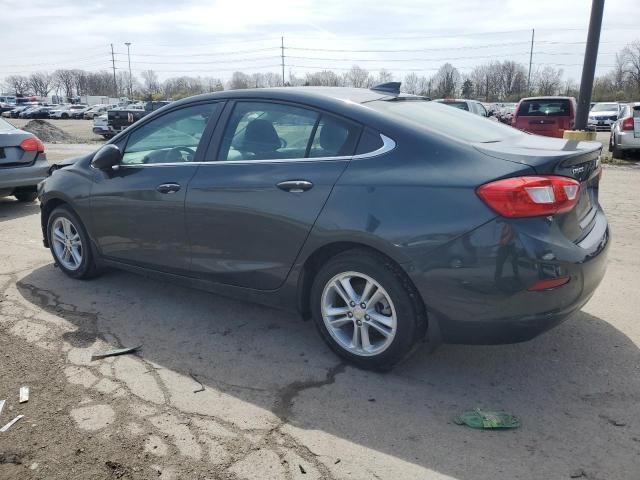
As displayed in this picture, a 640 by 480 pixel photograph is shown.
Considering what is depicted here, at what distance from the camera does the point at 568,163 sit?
300 cm

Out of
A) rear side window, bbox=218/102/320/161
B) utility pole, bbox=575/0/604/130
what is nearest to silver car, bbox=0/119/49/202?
rear side window, bbox=218/102/320/161

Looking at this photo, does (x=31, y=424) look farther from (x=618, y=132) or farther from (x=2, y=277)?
(x=618, y=132)

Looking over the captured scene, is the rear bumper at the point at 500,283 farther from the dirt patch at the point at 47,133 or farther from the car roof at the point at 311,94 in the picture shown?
the dirt patch at the point at 47,133

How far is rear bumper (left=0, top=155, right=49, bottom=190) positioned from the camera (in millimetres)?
8062

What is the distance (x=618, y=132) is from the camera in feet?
47.6

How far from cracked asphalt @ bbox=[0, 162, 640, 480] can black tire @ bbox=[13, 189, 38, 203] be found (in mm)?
4962

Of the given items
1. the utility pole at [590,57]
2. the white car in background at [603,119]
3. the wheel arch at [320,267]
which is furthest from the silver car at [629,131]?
the white car in background at [603,119]

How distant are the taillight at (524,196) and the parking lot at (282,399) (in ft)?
3.48

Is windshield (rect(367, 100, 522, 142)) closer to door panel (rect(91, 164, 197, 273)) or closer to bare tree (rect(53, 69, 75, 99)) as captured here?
door panel (rect(91, 164, 197, 273))

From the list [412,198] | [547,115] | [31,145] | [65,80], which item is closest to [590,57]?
[547,115]

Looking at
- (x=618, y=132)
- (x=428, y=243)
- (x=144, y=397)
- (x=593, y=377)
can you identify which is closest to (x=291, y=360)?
(x=144, y=397)

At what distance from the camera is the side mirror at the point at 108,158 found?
4383mm

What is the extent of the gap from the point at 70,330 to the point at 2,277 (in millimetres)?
1705

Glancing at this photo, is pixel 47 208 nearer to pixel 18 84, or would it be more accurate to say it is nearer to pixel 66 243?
pixel 66 243
